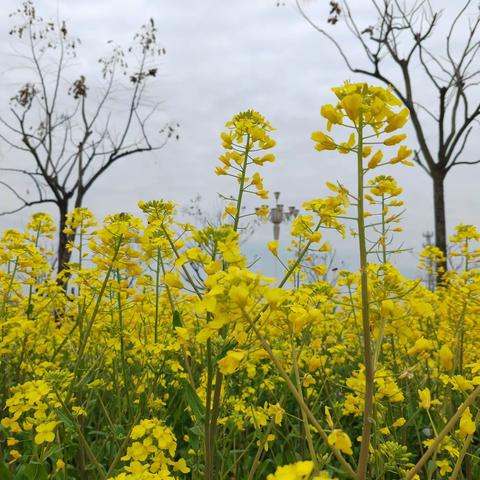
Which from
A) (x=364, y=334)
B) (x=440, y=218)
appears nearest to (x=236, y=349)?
(x=364, y=334)

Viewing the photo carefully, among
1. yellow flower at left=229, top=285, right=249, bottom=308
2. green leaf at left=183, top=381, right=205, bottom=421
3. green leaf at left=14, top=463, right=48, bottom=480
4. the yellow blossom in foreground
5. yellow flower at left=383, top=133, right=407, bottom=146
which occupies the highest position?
yellow flower at left=383, top=133, right=407, bottom=146

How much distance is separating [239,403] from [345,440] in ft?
5.29

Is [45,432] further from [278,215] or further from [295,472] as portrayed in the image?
[278,215]

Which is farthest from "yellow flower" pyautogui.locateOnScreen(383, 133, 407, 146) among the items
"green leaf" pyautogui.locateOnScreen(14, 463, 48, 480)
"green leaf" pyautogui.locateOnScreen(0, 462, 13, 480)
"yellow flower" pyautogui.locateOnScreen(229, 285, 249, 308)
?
"green leaf" pyautogui.locateOnScreen(0, 462, 13, 480)

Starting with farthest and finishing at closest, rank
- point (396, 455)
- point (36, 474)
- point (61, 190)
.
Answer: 1. point (61, 190)
2. point (36, 474)
3. point (396, 455)

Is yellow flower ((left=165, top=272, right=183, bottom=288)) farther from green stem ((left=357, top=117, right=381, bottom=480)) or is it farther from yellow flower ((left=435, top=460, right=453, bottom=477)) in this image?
yellow flower ((left=435, top=460, right=453, bottom=477))

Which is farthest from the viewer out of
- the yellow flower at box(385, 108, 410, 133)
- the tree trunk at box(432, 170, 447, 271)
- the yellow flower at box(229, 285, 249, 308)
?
the tree trunk at box(432, 170, 447, 271)

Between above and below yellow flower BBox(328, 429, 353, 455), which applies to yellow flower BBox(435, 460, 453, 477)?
below

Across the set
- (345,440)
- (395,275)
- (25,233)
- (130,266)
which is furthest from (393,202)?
(25,233)

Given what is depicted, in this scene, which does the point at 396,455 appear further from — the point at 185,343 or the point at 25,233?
the point at 25,233

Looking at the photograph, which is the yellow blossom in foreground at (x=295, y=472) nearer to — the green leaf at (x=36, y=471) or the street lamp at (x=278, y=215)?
the green leaf at (x=36, y=471)

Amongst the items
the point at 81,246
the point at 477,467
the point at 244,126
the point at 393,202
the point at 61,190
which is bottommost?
the point at 477,467

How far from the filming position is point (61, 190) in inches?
505

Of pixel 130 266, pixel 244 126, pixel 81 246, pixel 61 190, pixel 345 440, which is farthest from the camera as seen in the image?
pixel 61 190
